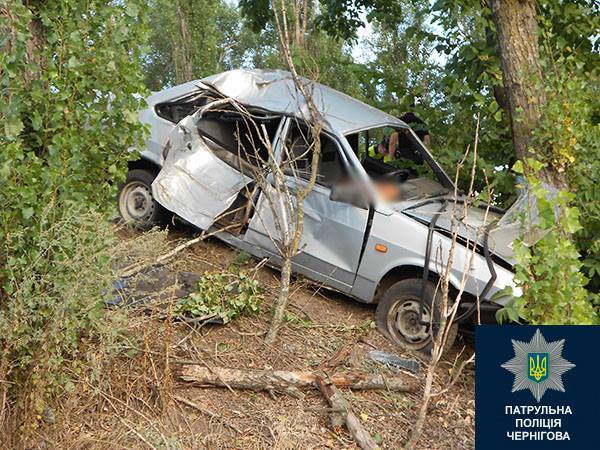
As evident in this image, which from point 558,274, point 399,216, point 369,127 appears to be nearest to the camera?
point 558,274

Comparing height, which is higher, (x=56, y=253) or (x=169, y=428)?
(x=56, y=253)

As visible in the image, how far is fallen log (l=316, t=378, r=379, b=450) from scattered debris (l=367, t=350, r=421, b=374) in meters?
0.83

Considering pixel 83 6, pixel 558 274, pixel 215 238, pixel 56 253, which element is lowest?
pixel 215 238

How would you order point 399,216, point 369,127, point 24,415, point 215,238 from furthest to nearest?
point 215,238, point 369,127, point 399,216, point 24,415

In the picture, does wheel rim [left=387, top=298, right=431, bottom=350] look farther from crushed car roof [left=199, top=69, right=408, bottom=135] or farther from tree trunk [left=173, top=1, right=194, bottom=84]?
tree trunk [left=173, top=1, right=194, bottom=84]

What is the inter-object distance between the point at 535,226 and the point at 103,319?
125 inches

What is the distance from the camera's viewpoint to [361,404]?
19.0ft

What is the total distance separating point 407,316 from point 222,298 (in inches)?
66.5

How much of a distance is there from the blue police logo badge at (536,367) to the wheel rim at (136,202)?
4.48 m

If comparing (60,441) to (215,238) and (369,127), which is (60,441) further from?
(369,127)

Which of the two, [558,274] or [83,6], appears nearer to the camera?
[83,6]

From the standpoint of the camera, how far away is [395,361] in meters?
6.41

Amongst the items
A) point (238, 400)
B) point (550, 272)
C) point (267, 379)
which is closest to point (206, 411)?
point (238, 400)

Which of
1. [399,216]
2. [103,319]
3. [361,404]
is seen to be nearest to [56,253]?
[103,319]
